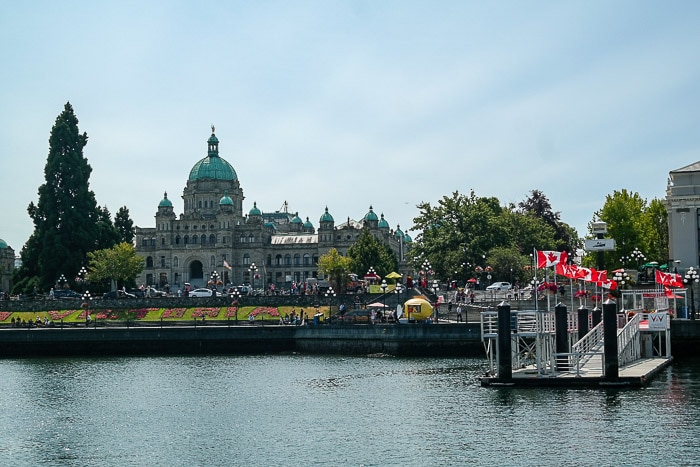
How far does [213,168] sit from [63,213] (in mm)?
62102

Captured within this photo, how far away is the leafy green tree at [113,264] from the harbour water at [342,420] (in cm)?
5418

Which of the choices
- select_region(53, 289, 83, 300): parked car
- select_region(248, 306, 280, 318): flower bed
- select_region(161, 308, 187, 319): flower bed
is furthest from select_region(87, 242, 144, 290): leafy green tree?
select_region(248, 306, 280, 318): flower bed

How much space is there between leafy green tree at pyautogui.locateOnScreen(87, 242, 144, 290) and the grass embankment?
14157mm

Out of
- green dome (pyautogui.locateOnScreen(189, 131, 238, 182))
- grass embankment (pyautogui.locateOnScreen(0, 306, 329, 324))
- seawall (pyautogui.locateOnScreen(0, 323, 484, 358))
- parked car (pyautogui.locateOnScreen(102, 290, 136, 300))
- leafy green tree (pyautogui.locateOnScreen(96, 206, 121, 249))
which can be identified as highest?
green dome (pyautogui.locateOnScreen(189, 131, 238, 182))

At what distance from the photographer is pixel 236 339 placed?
3083 inches

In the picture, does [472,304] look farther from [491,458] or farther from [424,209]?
[491,458]

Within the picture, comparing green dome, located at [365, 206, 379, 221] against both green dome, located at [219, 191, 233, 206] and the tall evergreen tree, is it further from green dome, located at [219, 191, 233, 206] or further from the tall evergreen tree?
the tall evergreen tree

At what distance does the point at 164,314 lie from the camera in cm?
9900

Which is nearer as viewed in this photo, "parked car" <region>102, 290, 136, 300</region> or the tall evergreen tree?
"parked car" <region>102, 290, 136, 300</region>

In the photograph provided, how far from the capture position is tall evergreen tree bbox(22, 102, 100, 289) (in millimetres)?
115125

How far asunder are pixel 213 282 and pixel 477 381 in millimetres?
76856

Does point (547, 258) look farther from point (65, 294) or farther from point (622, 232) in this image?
point (65, 294)

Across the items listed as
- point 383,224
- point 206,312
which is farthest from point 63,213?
point 383,224

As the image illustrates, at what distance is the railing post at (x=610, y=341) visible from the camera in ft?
157
